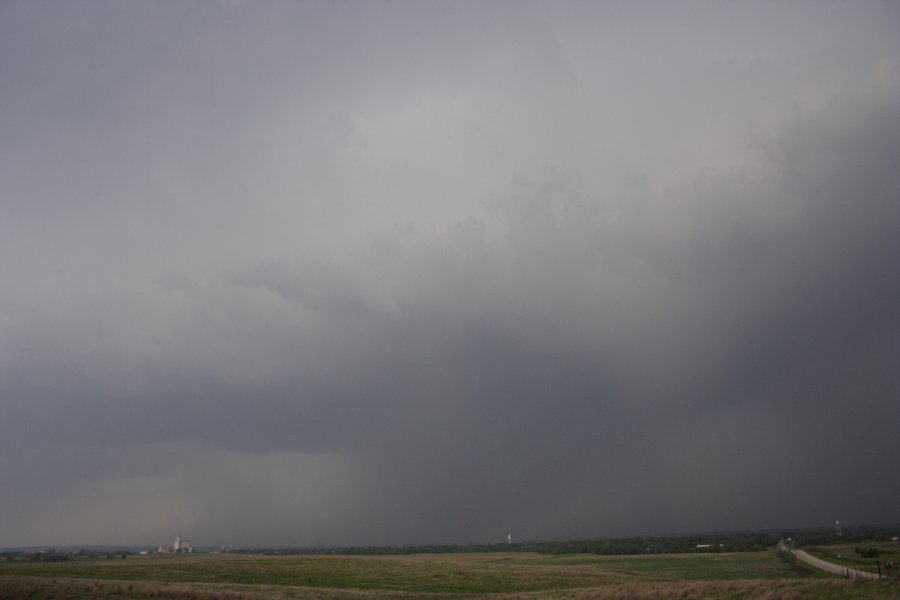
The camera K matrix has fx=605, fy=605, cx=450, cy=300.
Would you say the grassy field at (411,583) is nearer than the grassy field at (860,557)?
Yes

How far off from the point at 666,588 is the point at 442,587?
2180cm

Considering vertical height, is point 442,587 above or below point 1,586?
below

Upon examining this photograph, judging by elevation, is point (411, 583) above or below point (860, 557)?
above

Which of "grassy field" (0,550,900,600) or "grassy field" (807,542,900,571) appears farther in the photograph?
"grassy field" (807,542,900,571)

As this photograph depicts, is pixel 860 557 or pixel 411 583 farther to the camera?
pixel 860 557

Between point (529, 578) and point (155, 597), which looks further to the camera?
point (529, 578)

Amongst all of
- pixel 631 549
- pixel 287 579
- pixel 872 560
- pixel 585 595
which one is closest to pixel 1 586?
pixel 287 579

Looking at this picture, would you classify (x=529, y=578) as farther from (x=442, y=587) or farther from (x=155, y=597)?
(x=155, y=597)

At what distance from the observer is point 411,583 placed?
205ft

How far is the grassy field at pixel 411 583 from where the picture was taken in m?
42.2

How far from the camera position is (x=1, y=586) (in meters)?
43.7

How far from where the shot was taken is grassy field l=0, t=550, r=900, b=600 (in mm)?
42156

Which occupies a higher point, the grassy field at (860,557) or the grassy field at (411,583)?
the grassy field at (411,583)

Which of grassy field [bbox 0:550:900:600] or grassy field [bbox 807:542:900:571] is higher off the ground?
grassy field [bbox 0:550:900:600]
